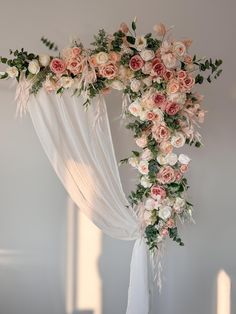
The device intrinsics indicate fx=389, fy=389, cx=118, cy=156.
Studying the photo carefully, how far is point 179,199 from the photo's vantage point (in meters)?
1.93

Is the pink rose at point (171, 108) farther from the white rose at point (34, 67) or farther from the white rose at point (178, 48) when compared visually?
the white rose at point (34, 67)

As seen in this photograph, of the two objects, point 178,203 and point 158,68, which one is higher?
point 158,68

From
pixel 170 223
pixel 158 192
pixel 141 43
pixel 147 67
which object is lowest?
pixel 170 223

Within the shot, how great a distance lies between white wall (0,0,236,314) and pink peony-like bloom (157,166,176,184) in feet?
1.79

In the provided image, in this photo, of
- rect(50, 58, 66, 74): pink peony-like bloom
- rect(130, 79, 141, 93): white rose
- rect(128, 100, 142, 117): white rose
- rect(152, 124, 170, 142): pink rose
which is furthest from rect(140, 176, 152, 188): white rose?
rect(50, 58, 66, 74): pink peony-like bloom

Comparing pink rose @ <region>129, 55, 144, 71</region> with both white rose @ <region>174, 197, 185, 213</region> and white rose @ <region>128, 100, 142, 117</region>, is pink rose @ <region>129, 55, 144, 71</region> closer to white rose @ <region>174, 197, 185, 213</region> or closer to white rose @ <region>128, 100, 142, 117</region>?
white rose @ <region>128, 100, 142, 117</region>

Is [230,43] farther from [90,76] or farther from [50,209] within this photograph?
[50,209]

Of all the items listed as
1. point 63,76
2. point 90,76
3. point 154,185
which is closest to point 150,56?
point 90,76

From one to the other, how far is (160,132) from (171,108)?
13cm

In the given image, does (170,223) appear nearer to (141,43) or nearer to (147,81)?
(147,81)

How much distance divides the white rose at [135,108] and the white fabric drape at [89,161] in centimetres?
15

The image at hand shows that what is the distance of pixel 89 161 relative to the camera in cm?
201

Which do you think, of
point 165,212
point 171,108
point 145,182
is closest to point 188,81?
point 171,108

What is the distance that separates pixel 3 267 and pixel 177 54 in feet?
5.30
